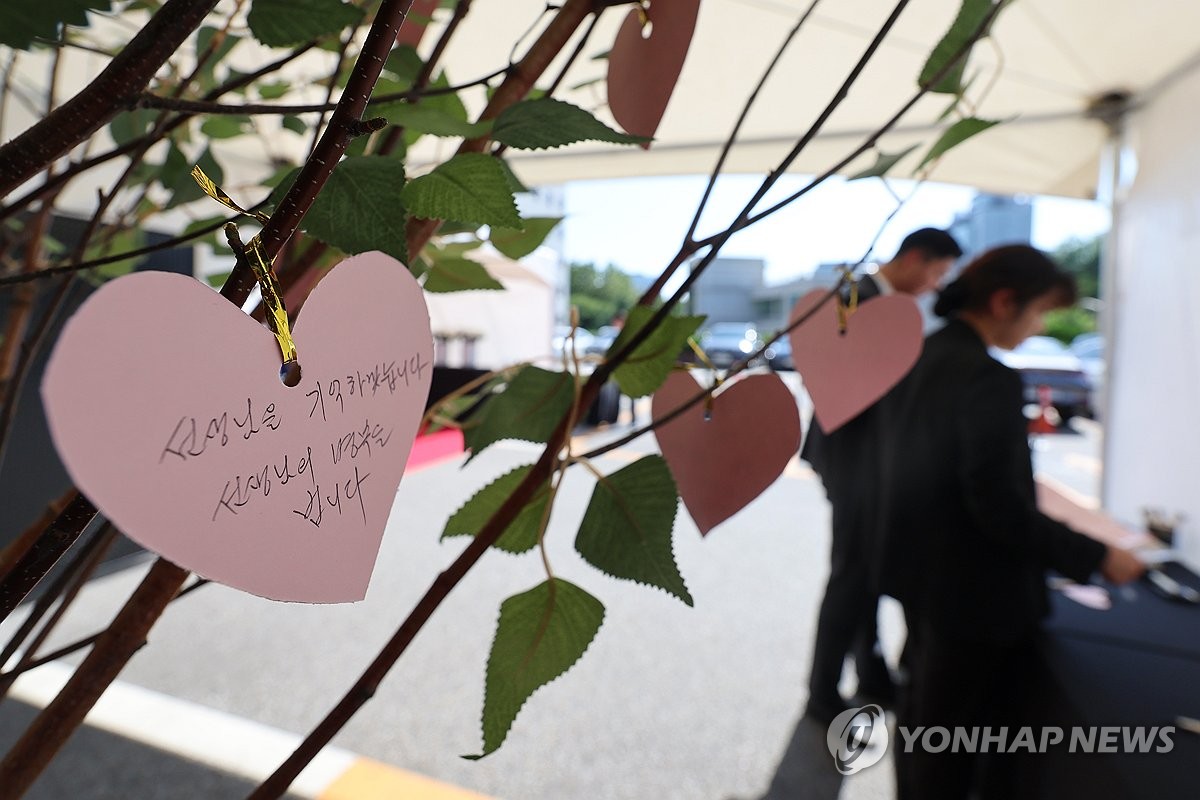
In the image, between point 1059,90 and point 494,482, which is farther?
point 1059,90

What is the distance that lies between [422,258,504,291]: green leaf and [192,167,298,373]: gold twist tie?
149mm

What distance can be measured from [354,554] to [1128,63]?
234 centimetres

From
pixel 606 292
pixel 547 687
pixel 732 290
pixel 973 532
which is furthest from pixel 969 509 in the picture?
pixel 547 687

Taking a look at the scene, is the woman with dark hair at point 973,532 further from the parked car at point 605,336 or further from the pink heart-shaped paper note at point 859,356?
the pink heart-shaped paper note at point 859,356

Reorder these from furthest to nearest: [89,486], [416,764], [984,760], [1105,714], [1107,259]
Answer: [1107,259]
[416,764]
[984,760]
[1105,714]
[89,486]

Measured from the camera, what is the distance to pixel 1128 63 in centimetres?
181

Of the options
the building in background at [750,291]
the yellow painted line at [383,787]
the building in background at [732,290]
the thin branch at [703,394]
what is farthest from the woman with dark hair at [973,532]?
the thin branch at [703,394]

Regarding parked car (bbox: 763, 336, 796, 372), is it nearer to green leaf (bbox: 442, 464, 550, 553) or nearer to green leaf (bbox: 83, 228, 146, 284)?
green leaf (bbox: 442, 464, 550, 553)

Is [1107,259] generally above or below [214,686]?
above

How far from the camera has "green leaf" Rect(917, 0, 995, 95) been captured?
22 cm

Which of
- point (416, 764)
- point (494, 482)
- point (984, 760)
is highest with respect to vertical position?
point (494, 482)

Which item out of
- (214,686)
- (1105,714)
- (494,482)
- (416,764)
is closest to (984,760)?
(1105,714)

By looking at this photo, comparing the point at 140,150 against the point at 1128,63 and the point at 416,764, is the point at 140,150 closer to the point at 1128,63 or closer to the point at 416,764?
the point at 416,764

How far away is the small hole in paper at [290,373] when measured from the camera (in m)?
0.14
